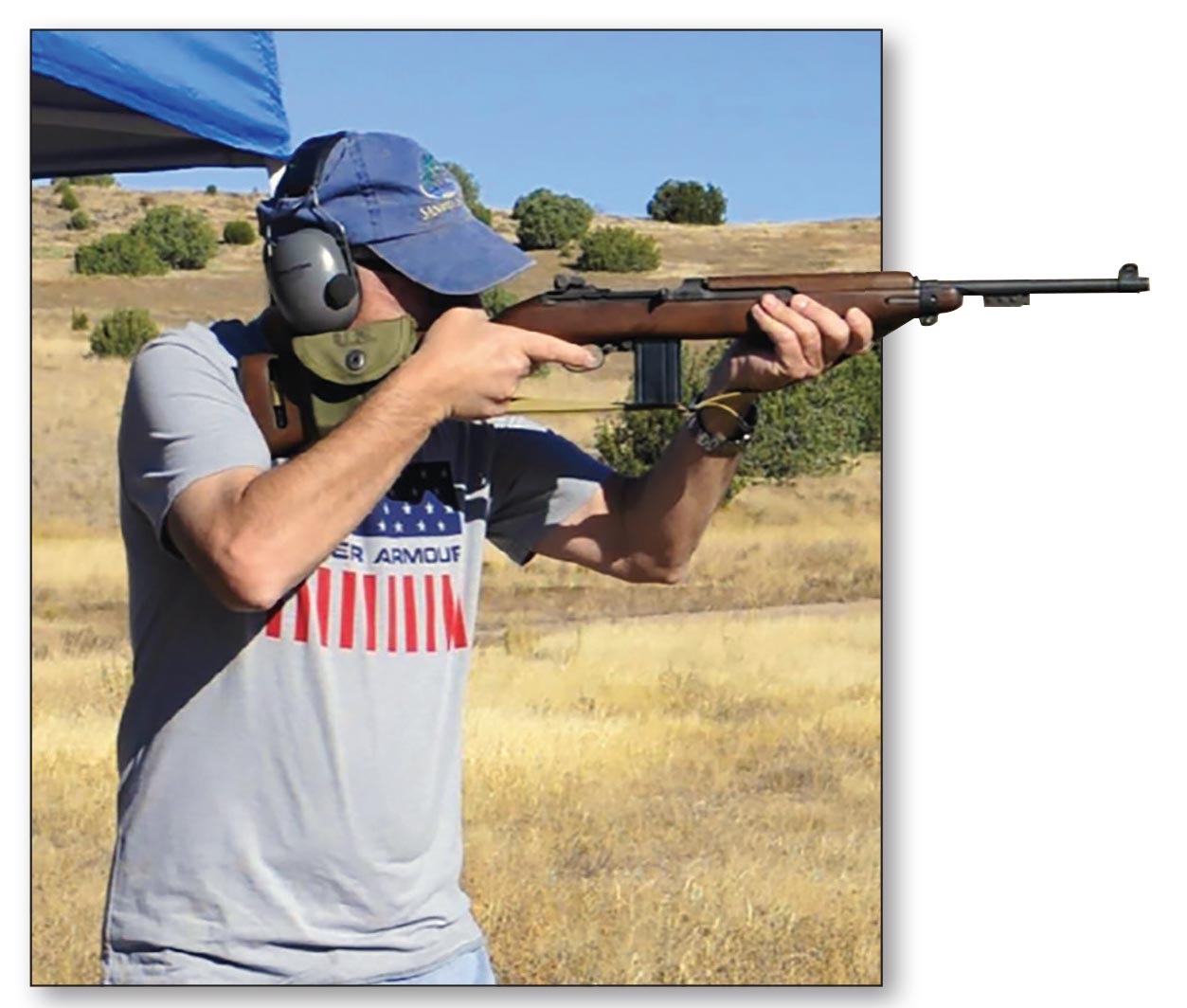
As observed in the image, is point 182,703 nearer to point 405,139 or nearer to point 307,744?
point 307,744

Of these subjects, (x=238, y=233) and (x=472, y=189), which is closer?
(x=472, y=189)

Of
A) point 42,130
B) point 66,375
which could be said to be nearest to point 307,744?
point 42,130

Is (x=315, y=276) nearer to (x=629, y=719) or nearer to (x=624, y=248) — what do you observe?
(x=629, y=719)

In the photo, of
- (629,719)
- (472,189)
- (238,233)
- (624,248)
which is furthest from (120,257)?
(629,719)

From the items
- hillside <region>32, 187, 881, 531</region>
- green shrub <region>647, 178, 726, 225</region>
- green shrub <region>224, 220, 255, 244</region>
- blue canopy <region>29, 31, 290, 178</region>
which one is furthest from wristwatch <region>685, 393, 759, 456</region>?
green shrub <region>647, 178, 726, 225</region>

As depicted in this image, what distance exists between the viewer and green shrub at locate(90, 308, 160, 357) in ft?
26.3

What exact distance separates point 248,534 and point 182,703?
0.22 m

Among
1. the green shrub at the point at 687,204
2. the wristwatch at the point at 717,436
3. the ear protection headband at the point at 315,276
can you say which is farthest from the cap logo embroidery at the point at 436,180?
the green shrub at the point at 687,204

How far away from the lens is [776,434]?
841 centimetres

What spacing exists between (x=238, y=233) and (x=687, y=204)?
189 centimetres

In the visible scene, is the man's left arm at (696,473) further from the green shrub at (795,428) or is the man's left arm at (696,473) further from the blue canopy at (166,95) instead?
the green shrub at (795,428)

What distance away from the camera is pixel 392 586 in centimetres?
188

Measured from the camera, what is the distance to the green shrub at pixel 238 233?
7.11 meters

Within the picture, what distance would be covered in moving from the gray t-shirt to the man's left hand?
45 cm
